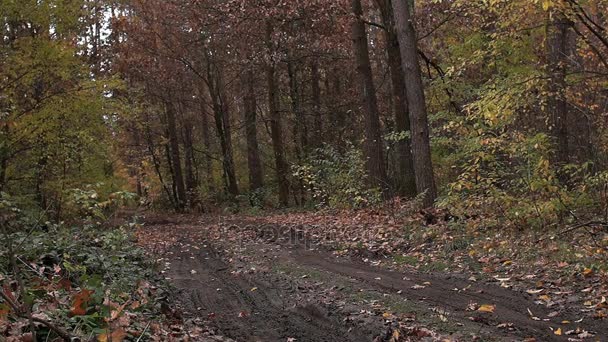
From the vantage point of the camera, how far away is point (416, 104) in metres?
13.4

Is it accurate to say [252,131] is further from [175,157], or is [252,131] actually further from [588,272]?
[588,272]

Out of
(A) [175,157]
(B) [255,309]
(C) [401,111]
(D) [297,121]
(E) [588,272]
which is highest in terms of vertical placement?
(D) [297,121]

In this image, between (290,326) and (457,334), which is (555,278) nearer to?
(457,334)

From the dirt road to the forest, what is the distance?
0.15ft

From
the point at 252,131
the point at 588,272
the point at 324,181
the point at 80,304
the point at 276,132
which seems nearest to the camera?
the point at 80,304

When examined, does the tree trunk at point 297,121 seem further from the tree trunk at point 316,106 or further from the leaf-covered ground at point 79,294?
the leaf-covered ground at point 79,294

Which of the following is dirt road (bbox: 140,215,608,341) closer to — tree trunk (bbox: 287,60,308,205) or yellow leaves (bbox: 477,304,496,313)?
yellow leaves (bbox: 477,304,496,313)

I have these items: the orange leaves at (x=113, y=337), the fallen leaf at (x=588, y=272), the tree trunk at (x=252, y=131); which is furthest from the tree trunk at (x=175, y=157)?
the orange leaves at (x=113, y=337)

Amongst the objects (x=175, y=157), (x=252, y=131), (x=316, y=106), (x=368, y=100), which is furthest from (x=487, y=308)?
(x=175, y=157)

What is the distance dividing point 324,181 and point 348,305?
11.9 metres

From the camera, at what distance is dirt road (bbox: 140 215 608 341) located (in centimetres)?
616

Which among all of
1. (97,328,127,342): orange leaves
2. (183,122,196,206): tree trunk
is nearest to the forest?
(97,328,127,342): orange leaves

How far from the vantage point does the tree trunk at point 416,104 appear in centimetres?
1334

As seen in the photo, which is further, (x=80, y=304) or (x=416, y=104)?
(x=416, y=104)
